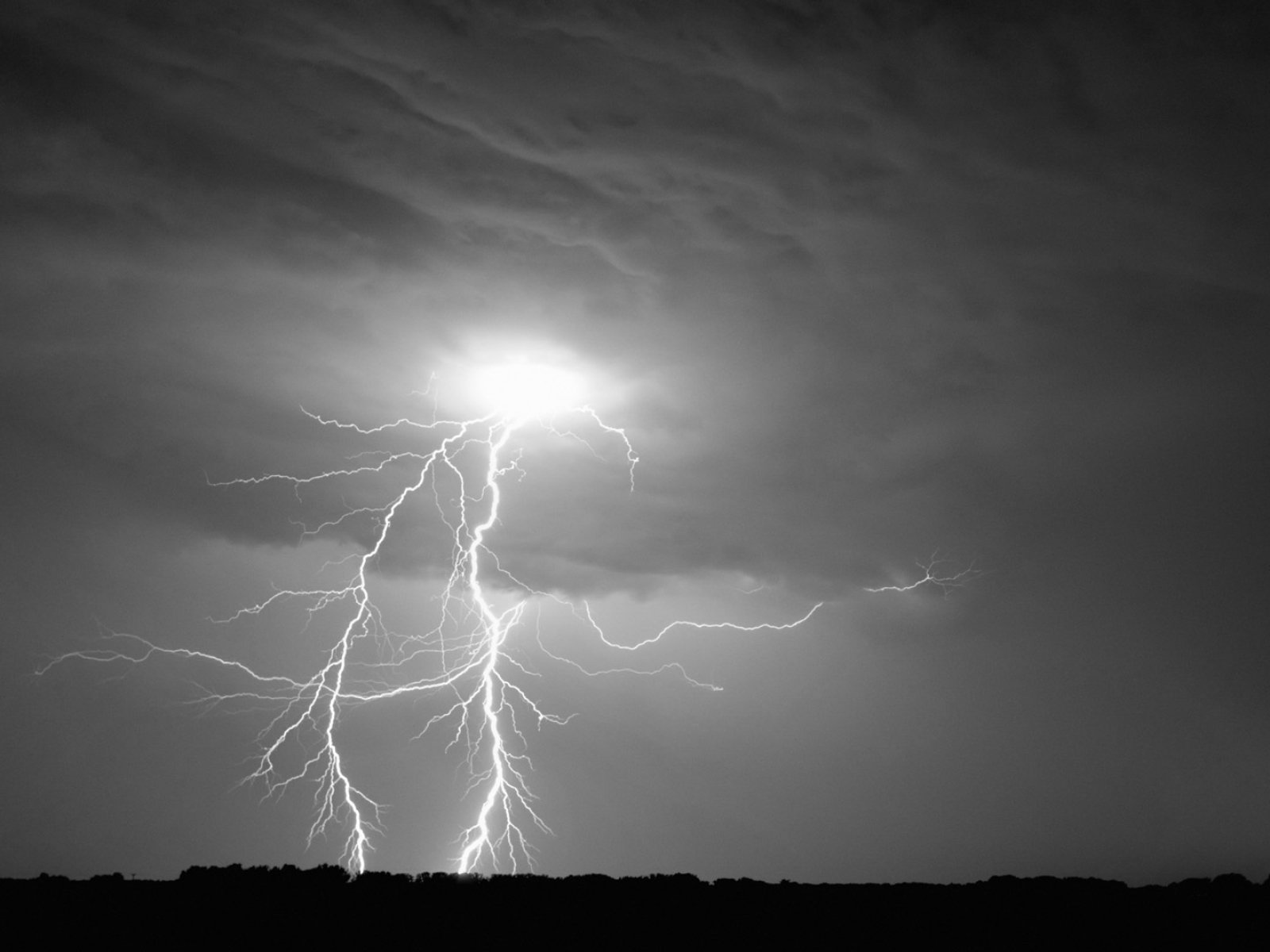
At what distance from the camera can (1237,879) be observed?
10.7 meters

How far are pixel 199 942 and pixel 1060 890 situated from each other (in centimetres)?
948

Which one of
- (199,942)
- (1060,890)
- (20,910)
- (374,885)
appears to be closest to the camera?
(199,942)

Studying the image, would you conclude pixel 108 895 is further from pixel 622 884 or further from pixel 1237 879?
pixel 1237 879

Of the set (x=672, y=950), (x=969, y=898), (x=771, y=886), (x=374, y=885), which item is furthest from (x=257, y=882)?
(x=969, y=898)

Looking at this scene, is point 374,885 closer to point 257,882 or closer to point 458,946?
point 257,882

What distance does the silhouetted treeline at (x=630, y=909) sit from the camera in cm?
835

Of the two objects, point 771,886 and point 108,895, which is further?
point 771,886

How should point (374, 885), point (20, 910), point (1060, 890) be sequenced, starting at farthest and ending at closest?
1. point (1060, 890)
2. point (374, 885)
3. point (20, 910)

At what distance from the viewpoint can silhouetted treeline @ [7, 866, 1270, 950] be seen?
8.35 meters

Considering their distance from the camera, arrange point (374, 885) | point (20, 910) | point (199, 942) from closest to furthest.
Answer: point (199, 942), point (20, 910), point (374, 885)

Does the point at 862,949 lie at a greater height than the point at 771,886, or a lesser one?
lesser

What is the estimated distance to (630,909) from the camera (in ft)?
29.8

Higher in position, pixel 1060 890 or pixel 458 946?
pixel 1060 890

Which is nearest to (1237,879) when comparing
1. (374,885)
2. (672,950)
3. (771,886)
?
(771,886)
